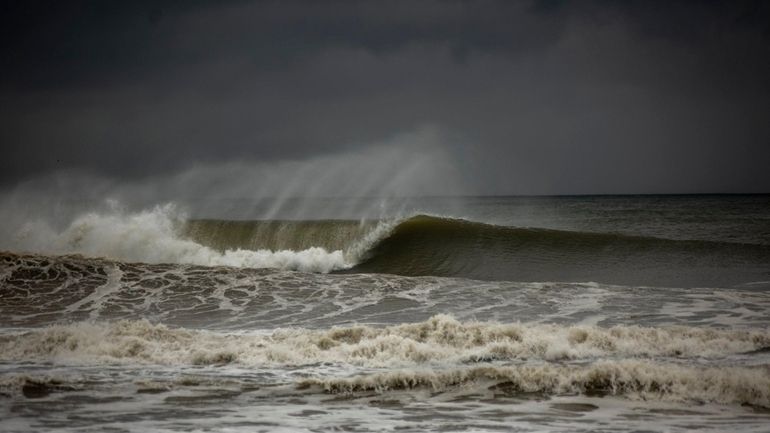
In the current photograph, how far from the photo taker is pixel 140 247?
19.0 metres

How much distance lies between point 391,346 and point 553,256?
39.0ft

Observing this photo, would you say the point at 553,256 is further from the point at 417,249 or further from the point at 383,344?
the point at 383,344

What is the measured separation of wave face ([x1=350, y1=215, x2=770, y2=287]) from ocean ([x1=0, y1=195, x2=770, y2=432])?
0.46 feet

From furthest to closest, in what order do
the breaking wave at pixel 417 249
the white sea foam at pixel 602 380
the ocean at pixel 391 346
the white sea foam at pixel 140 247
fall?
the white sea foam at pixel 140 247 → the breaking wave at pixel 417 249 → the white sea foam at pixel 602 380 → the ocean at pixel 391 346

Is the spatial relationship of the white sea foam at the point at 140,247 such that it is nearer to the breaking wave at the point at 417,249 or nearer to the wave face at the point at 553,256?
the breaking wave at the point at 417,249

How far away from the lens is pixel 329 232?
22.2 meters

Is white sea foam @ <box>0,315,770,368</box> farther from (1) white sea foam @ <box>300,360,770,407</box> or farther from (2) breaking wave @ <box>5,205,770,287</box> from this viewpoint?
(2) breaking wave @ <box>5,205,770,287</box>

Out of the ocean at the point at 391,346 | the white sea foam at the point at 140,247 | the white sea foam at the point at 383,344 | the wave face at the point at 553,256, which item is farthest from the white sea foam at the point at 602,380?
the white sea foam at the point at 140,247

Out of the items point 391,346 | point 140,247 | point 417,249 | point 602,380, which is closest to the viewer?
point 602,380

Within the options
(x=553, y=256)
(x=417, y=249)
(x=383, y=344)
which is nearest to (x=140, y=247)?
(x=417, y=249)

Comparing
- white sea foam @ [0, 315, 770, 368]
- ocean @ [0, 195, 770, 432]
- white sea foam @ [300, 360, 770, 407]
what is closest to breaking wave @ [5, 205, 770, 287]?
ocean @ [0, 195, 770, 432]

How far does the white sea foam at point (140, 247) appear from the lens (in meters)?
18.8

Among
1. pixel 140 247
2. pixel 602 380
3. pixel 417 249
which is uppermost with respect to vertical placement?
pixel 140 247

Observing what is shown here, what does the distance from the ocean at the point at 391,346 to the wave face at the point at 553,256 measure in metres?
0.14
